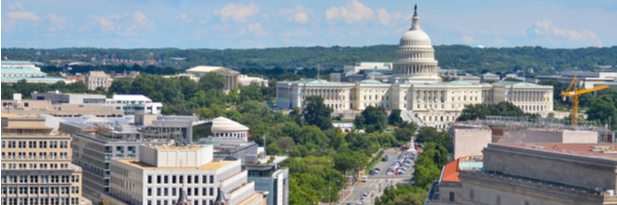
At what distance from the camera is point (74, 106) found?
180750 millimetres

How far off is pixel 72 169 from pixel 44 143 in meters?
3.84

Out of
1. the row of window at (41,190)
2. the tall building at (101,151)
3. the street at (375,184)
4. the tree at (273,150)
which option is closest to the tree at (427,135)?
the street at (375,184)

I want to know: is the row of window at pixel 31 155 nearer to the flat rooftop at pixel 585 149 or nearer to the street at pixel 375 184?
the street at pixel 375 184

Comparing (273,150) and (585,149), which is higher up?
(585,149)

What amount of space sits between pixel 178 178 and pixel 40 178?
16132mm

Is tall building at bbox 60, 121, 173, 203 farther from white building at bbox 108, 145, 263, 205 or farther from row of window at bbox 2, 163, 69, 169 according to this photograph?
white building at bbox 108, 145, 263, 205

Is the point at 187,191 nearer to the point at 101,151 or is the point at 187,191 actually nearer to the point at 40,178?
the point at 40,178

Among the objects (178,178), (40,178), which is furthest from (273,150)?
(178,178)

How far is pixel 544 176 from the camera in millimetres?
45219

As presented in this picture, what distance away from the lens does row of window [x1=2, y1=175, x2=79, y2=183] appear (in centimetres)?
8650

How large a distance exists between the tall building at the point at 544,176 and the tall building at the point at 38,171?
4324 centimetres

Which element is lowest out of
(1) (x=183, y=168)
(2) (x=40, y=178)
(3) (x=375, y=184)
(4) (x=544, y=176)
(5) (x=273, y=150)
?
(3) (x=375, y=184)

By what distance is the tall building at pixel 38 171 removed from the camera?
283ft

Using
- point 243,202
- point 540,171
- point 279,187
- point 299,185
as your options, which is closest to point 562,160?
point 540,171
